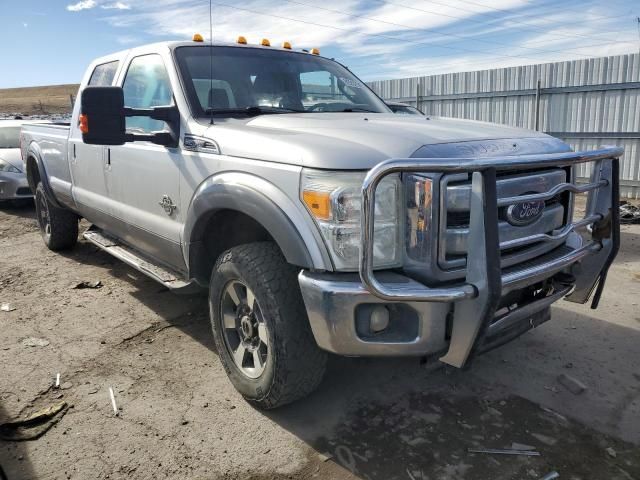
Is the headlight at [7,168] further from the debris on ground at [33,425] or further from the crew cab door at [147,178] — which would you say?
the debris on ground at [33,425]

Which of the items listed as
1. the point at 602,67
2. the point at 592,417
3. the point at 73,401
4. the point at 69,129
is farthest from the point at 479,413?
the point at 602,67

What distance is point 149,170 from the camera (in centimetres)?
363

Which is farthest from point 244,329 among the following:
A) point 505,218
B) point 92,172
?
point 92,172

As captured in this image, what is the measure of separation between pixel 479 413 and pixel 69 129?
450cm

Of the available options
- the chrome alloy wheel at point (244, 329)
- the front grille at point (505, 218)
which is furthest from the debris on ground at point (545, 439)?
the chrome alloy wheel at point (244, 329)

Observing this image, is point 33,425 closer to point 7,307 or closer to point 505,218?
point 7,307

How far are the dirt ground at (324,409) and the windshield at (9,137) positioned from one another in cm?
686

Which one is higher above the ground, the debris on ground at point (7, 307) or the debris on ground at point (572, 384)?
the debris on ground at point (7, 307)

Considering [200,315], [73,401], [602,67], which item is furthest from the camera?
[602,67]

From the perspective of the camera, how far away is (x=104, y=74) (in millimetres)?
4672

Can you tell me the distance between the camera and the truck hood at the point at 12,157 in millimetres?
9297

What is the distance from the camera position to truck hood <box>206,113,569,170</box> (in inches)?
92.7

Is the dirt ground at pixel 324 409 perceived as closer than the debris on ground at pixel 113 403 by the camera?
Yes

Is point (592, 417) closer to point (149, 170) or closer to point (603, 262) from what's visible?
point (603, 262)
